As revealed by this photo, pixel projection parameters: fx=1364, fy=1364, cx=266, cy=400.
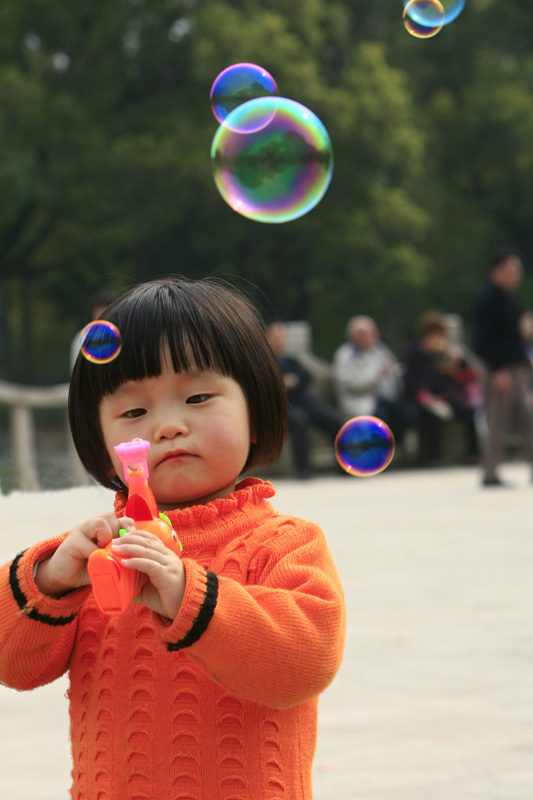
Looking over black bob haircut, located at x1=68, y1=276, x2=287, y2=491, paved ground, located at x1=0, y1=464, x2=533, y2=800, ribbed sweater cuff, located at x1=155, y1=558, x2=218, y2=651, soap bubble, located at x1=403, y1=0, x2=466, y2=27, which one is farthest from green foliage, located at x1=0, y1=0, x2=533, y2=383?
ribbed sweater cuff, located at x1=155, y1=558, x2=218, y2=651

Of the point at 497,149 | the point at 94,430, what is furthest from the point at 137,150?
the point at 94,430

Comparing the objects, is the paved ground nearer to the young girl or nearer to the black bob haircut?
the black bob haircut

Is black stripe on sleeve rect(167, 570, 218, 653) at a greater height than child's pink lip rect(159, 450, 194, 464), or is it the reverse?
child's pink lip rect(159, 450, 194, 464)

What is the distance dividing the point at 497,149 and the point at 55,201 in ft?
40.3

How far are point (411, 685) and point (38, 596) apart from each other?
2.45 metres

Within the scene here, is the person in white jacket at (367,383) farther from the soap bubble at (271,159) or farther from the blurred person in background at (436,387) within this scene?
the soap bubble at (271,159)

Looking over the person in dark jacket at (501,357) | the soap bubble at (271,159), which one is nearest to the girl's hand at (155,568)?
the soap bubble at (271,159)

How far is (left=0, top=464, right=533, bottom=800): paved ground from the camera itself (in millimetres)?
3154

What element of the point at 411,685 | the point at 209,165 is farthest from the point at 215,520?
the point at 209,165

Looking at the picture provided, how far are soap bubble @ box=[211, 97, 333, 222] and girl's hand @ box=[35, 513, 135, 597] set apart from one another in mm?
1505

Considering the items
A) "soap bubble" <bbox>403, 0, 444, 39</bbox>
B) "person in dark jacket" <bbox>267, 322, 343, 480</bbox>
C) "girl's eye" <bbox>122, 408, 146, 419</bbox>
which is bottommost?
"person in dark jacket" <bbox>267, 322, 343, 480</bbox>

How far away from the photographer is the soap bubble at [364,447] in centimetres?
325

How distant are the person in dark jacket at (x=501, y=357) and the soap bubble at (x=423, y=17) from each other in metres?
6.07

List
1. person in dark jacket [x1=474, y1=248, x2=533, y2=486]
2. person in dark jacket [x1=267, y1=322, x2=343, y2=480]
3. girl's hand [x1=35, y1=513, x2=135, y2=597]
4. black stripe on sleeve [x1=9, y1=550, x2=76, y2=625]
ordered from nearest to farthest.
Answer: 1. girl's hand [x1=35, y1=513, x2=135, y2=597]
2. black stripe on sleeve [x1=9, y1=550, x2=76, y2=625]
3. person in dark jacket [x1=474, y1=248, x2=533, y2=486]
4. person in dark jacket [x1=267, y1=322, x2=343, y2=480]
